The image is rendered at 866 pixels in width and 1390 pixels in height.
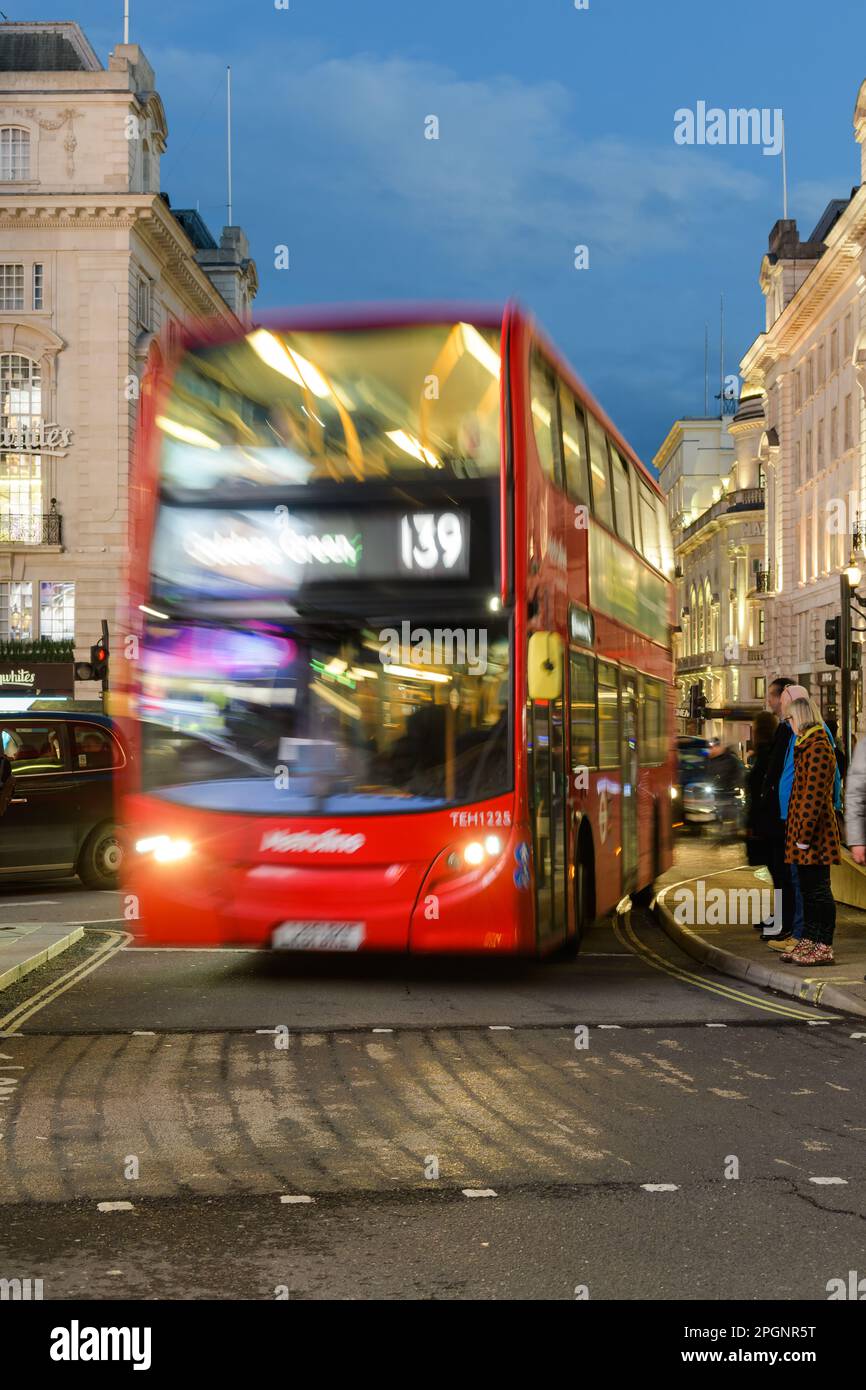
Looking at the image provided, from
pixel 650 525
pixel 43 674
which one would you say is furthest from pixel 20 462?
pixel 650 525

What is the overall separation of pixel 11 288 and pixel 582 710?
40478 mm

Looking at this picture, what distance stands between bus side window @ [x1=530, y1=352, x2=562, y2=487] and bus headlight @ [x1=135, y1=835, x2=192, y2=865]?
3404mm

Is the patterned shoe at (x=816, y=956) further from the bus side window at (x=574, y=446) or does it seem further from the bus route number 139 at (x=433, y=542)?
the bus route number 139 at (x=433, y=542)

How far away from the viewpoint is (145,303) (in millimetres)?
51781

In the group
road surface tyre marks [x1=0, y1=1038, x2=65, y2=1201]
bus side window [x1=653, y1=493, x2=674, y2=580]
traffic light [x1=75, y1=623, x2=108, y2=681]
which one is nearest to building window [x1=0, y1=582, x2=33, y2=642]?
traffic light [x1=75, y1=623, x2=108, y2=681]

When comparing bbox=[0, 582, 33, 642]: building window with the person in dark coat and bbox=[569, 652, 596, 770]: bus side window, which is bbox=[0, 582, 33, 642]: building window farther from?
bbox=[569, 652, 596, 770]: bus side window

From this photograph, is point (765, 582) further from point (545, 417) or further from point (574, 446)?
point (545, 417)

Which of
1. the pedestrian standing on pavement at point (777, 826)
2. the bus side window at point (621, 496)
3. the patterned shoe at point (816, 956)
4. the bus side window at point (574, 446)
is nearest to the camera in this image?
the patterned shoe at point (816, 956)

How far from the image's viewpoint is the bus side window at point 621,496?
14.7m

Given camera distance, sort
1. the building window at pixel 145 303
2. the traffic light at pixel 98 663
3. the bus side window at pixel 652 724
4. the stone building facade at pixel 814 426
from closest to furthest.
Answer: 1. the bus side window at pixel 652 724
2. the traffic light at pixel 98 663
3. the building window at pixel 145 303
4. the stone building facade at pixel 814 426

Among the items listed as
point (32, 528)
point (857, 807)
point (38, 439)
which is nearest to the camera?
point (857, 807)

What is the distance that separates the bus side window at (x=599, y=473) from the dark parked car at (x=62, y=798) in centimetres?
747

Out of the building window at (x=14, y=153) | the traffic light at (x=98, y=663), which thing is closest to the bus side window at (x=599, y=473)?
the traffic light at (x=98, y=663)
